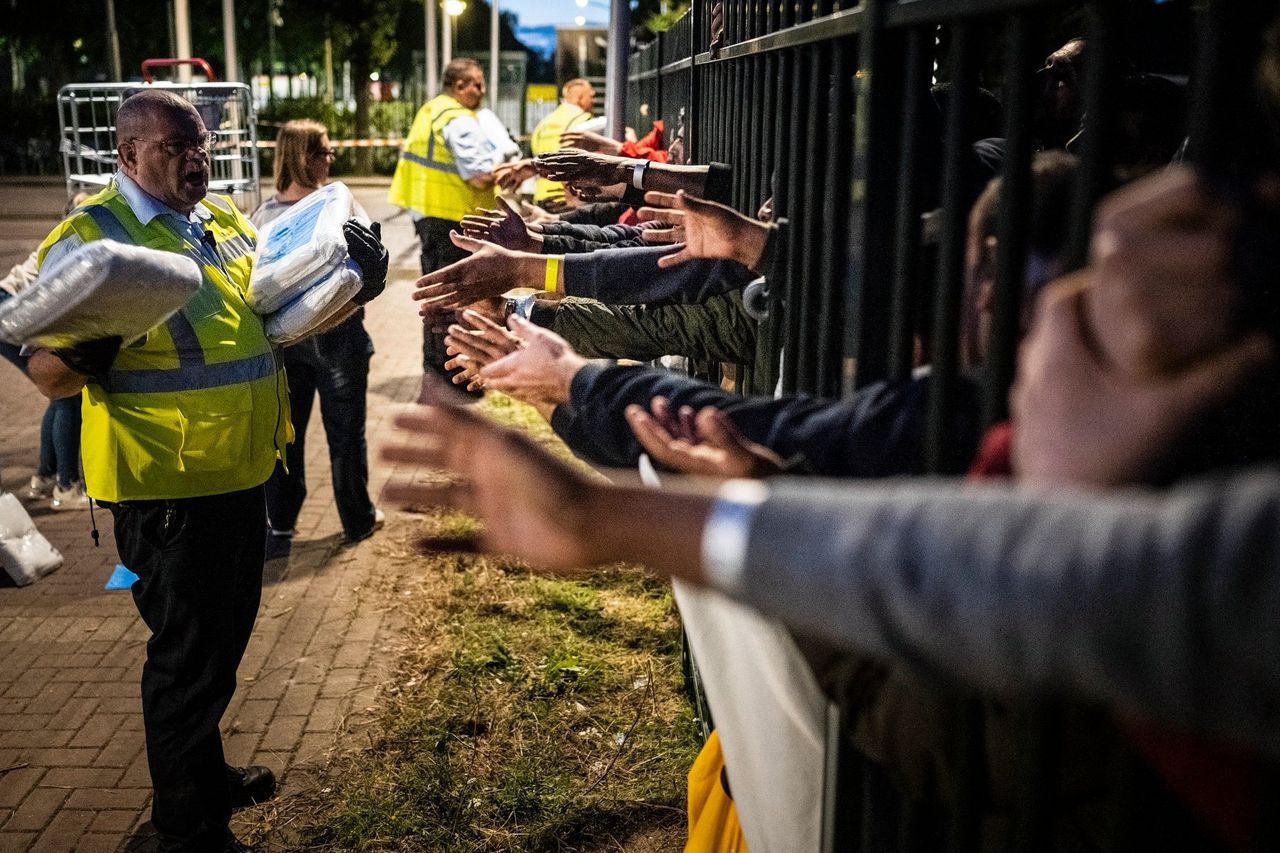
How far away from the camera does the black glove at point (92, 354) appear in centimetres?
292

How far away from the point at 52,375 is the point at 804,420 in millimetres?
2319

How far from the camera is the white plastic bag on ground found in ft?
16.8

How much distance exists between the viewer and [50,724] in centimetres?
405

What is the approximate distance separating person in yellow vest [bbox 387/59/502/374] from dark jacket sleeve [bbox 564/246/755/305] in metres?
4.53

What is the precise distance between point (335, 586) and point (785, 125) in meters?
3.60

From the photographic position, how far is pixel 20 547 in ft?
17.0

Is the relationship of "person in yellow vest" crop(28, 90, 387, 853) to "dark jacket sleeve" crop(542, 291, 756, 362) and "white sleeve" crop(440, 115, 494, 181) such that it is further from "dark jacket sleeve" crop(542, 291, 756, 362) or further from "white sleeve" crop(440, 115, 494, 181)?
"white sleeve" crop(440, 115, 494, 181)

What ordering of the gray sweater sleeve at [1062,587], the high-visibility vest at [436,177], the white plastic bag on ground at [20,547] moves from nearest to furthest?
the gray sweater sleeve at [1062,587]
the white plastic bag on ground at [20,547]
the high-visibility vest at [436,177]

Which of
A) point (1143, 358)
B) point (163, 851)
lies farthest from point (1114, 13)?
point (163, 851)

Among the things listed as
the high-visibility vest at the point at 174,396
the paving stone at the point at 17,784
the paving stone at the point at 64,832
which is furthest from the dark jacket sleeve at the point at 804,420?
the paving stone at the point at 17,784

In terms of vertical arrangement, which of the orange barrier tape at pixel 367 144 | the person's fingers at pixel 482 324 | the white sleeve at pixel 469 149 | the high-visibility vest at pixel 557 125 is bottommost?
the person's fingers at pixel 482 324

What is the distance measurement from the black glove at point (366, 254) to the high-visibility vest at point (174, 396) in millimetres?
406

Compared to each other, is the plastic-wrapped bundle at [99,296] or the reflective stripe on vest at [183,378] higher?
the plastic-wrapped bundle at [99,296]

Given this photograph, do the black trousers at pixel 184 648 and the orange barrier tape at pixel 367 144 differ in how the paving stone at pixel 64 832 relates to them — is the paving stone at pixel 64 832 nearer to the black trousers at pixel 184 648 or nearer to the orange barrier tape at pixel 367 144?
the black trousers at pixel 184 648
